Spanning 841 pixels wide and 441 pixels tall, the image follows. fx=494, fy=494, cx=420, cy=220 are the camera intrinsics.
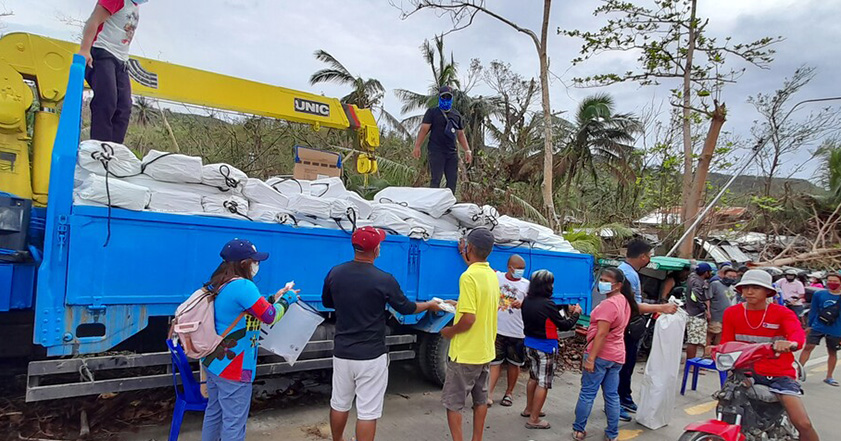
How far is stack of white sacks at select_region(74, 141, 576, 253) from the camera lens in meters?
3.23

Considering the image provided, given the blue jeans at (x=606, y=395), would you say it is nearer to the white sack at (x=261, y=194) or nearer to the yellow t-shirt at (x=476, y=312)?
the yellow t-shirt at (x=476, y=312)

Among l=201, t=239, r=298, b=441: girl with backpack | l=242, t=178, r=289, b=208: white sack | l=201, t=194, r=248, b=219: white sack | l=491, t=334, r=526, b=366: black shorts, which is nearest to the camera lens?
l=201, t=239, r=298, b=441: girl with backpack

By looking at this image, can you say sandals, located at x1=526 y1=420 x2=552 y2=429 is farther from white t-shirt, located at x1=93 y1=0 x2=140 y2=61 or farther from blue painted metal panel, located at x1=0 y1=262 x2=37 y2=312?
white t-shirt, located at x1=93 y1=0 x2=140 y2=61

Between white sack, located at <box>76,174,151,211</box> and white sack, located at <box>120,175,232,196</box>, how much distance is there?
0.65 feet

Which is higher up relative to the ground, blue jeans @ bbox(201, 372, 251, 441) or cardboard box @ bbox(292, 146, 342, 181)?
cardboard box @ bbox(292, 146, 342, 181)

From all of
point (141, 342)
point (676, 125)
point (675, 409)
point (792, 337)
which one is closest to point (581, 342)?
point (675, 409)

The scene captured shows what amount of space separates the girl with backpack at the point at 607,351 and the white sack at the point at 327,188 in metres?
2.50

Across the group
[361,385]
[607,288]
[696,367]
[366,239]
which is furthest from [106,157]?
[696,367]

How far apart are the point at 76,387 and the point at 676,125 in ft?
57.4

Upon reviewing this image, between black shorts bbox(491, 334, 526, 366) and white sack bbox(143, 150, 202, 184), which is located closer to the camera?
white sack bbox(143, 150, 202, 184)

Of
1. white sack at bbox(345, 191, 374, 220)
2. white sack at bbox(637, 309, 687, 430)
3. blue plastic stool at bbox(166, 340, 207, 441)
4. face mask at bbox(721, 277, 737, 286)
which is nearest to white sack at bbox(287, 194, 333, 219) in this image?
white sack at bbox(345, 191, 374, 220)

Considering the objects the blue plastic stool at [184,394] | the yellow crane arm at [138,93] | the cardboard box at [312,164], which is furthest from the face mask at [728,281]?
the blue plastic stool at [184,394]

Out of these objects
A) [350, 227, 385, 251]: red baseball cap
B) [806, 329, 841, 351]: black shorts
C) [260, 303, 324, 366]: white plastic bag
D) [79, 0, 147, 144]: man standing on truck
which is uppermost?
[79, 0, 147, 144]: man standing on truck

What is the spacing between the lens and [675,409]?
17.8ft
